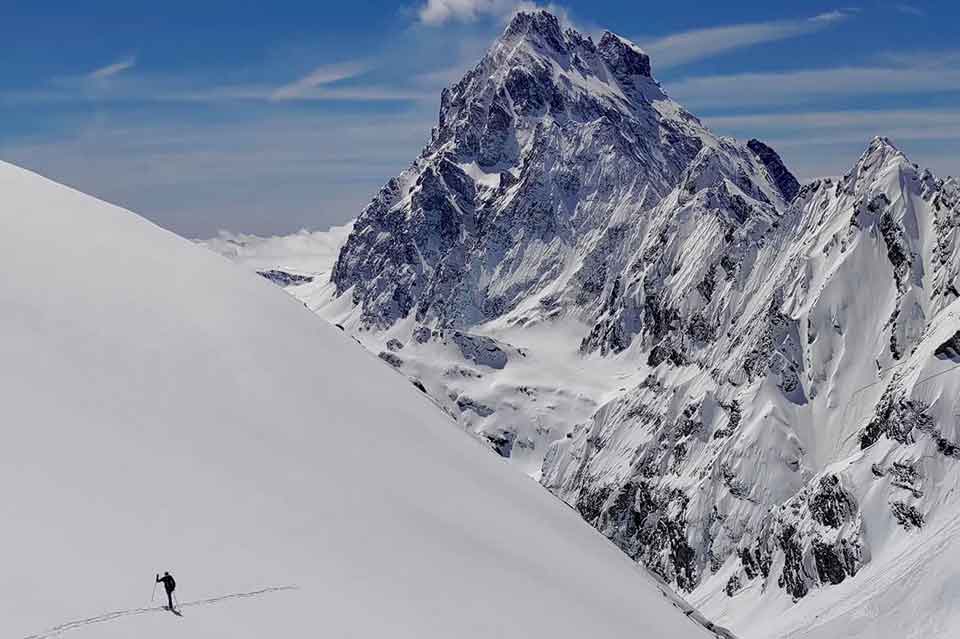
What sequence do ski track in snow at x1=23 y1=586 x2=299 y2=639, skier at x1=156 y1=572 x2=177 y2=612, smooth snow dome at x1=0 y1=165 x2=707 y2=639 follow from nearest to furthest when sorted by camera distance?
ski track in snow at x1=23 y1=586 x2=299 y2=639
skier at x1=156 y1=572 x2=177 y2=612
smooth snow dome at x1=0 y1=165 x2=707 y2=639

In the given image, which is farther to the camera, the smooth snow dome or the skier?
the smooth snow dome

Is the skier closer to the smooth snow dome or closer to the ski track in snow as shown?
the ski track in snow

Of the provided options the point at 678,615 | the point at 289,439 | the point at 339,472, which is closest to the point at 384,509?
the point at 339,472

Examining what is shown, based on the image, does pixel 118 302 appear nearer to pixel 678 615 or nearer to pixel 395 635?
pixel 395 635

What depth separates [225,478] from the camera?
25719mm

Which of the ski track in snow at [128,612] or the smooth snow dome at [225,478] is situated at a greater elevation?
the smooth snow dome at [225,478]

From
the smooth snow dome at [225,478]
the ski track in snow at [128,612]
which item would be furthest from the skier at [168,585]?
the smooth snow dome at [225,478]

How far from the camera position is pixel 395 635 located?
2262cm

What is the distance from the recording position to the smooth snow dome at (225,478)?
817 inches

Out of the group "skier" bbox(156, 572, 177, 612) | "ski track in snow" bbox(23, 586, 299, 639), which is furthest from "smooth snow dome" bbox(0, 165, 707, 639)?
"skier" bbox(156, 572, 177, 612)

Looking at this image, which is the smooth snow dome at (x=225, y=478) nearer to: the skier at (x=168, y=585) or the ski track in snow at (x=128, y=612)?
the ski track in snow at (x=128, y=612)

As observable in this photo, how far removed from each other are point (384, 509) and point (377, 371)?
12057 millimetres

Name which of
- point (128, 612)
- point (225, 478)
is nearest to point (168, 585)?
point (128, 612)

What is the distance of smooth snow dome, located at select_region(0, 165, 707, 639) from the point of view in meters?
20.8
